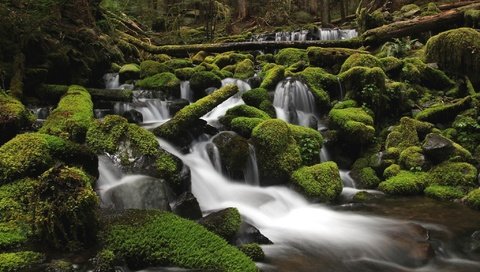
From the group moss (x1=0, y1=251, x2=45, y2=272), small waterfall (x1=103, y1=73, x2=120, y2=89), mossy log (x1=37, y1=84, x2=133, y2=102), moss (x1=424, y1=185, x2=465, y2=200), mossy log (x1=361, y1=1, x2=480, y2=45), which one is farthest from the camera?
mossy log (x1=361, y1=1, x2=480, y2=45)

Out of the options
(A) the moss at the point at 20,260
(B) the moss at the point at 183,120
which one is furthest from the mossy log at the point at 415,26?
(A) the moss at the point at 20,260

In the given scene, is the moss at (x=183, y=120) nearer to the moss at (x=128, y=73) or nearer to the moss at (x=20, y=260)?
the moss at (x=20, y=260)

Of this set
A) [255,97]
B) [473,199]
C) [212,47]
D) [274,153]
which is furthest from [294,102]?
[212,47]

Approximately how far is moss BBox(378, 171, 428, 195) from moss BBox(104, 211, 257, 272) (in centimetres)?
483

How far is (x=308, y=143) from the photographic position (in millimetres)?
9477

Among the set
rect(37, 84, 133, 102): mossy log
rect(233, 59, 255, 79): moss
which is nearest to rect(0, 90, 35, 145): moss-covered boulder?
rect(37, 84, 133, 102): mossy log

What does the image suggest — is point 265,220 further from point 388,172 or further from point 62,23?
point 62,23

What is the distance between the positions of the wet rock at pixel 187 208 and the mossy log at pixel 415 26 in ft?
38.6

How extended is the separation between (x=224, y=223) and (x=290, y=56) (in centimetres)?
1091

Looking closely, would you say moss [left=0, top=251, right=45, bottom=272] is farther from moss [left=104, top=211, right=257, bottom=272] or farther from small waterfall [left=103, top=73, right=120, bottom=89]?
small waterfall [left=103, top=73, right=120, bottom=89]

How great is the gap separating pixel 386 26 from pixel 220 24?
16365 mm

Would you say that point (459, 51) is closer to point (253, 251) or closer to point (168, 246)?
point (253, 251)

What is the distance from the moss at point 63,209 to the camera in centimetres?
427

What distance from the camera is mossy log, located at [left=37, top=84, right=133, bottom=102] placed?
1025cm
